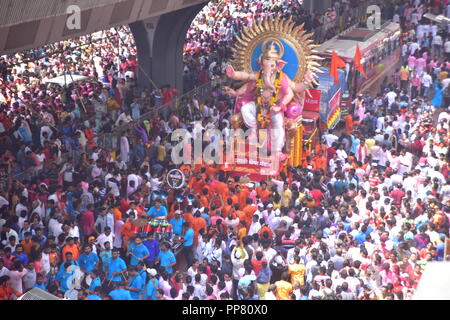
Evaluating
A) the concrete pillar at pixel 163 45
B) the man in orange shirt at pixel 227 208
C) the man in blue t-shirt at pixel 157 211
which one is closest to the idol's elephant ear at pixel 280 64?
the man in orange shirt at pixel 227 208

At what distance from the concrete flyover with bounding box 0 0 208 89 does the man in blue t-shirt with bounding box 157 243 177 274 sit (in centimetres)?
495

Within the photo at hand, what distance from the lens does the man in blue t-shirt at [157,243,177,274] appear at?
1138 centimetres

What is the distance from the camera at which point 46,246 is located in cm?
1161

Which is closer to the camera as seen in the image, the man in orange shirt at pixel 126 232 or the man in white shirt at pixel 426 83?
the man in orange shirt at pixel 126 232

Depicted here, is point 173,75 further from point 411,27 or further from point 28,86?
point 411,27

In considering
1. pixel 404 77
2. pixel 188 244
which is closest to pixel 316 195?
pixel 188 244

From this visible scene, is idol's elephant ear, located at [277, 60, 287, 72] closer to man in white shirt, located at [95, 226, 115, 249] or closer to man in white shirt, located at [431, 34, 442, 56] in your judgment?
man in white shirt, located at [95, 226, 115, 249]

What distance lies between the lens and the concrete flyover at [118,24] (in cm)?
1388

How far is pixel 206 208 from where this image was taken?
42.8ft

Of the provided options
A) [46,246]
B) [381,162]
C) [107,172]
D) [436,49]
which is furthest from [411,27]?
[46,246]

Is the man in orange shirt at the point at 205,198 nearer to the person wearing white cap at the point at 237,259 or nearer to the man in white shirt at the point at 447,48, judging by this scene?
the person wearing white cap at the point at 237,259

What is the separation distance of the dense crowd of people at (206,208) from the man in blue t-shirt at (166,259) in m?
0.02

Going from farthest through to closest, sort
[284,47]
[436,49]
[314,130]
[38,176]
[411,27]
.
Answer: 1. [411,27]
2. [436,49]
3. [314,130]
4. [284,47]
5. [38,176]

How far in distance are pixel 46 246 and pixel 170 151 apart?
5450 mm
